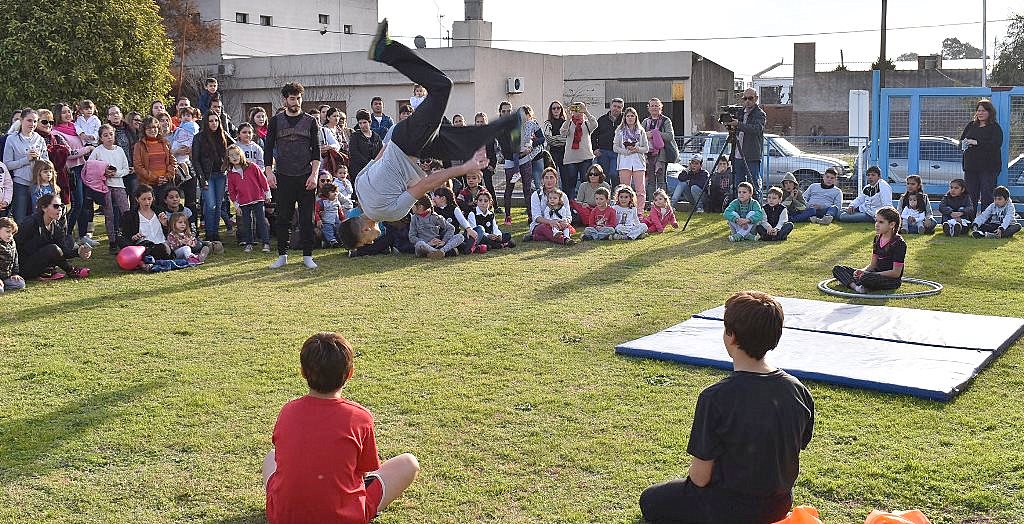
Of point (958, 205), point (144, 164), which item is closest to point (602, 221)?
point (958, 205)

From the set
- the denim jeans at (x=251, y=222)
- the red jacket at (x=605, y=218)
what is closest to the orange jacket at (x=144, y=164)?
the denim jeans at (x=251, y=222)

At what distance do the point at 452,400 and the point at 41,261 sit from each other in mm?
5812

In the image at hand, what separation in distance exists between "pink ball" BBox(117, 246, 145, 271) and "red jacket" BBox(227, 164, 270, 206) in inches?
58.6

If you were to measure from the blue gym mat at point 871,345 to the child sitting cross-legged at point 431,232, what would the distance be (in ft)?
13.4

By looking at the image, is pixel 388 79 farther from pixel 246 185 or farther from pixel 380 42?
pixel 380 42

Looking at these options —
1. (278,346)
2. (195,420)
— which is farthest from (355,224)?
(195,420)

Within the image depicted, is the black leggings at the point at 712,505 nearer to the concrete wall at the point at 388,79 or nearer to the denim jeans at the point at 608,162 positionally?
the denim jeans at the point at 608,162

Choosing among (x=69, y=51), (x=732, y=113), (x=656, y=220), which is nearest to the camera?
(x=656, y=220)

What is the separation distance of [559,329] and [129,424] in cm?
306

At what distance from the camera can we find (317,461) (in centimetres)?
318

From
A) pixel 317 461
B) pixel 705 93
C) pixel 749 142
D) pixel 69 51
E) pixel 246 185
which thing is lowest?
pixel 317 461

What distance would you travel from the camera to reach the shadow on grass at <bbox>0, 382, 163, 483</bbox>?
4227 mm

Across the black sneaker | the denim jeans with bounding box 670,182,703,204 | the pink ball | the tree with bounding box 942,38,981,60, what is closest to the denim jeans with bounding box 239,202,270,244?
the pink ball

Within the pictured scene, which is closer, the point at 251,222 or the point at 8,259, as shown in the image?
the point at 8,259
